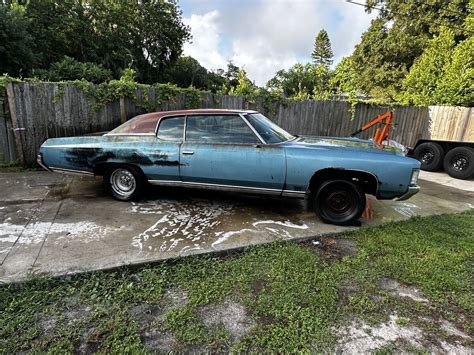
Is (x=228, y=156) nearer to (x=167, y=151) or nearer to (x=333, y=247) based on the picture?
(x=167, y=151)

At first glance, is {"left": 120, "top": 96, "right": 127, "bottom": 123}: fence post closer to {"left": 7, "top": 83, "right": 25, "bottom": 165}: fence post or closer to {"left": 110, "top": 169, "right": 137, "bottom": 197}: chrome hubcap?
{"left": 7, "top": 83, "right": 25, "bottom": 165}: fence post

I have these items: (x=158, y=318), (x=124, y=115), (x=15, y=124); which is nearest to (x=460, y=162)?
(x=158, y=318)

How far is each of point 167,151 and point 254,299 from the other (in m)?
2.56

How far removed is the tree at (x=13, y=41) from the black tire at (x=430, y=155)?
1595cm

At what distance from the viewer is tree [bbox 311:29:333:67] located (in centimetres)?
Answer: 5047

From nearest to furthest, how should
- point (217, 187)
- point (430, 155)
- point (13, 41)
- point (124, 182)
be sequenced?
1. point (217, 187)
2. point (124, 182)
3. point (430, 155)
4. point (13, 41)

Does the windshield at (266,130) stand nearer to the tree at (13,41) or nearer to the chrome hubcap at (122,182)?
the chrome hubcap at (122,182)

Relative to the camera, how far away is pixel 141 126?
446cm

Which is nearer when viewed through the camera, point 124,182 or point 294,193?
point 294,193

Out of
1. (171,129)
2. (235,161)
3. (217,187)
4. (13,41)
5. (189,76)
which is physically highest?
(189,76)

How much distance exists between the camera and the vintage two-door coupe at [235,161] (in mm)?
3684

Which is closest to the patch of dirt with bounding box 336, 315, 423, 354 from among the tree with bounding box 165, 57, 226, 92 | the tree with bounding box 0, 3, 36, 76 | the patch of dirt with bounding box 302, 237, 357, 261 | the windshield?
the patch of dirt with bounding box 302, 237, 357, 261

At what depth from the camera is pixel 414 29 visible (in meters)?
18.5

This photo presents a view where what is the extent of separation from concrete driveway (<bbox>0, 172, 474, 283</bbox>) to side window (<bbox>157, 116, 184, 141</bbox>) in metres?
1.06
